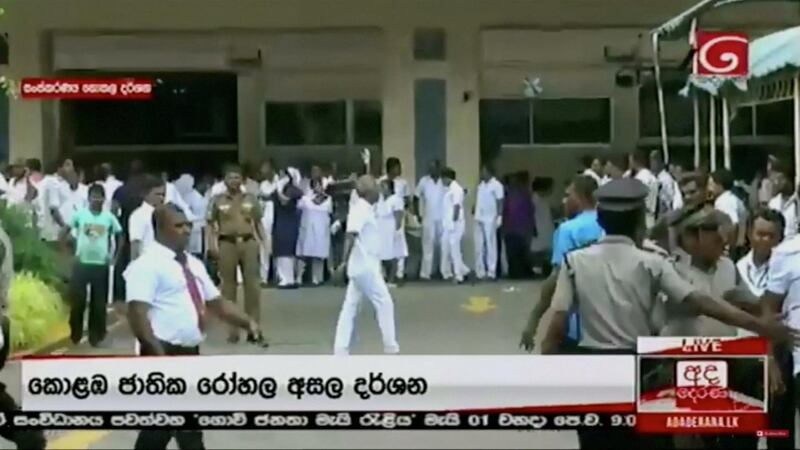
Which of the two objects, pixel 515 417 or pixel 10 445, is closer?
pixel 515 417

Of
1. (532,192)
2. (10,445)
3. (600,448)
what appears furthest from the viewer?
(10,445)

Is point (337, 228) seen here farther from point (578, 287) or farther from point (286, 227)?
point (578, 287)

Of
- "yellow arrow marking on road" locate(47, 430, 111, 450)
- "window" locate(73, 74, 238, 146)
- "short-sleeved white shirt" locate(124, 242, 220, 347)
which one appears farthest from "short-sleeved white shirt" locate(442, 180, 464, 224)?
"yellow arrow marking on road" locate(47, 430, 111, 450)

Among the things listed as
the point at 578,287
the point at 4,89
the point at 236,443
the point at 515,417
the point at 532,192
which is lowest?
the point at 236,443

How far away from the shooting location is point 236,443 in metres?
5.39

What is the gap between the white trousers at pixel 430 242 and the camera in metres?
3.48

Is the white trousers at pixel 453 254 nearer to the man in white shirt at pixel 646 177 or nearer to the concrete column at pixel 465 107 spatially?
the concrete column at pixel 465 107

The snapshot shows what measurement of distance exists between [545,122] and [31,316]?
4.88ft

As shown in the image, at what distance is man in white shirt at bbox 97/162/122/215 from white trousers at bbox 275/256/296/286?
0.46 m

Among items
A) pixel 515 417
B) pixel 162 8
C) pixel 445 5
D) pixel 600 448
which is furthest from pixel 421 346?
pixel 162 8

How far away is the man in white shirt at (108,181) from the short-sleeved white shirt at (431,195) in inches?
31.5

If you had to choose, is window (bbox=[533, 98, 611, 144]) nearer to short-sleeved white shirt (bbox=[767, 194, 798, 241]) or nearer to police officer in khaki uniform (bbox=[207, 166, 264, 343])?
short-sleeved white shirt (bbox=[767, 194, 798, 241])

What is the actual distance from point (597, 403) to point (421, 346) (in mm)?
494

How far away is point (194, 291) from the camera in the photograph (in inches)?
152
